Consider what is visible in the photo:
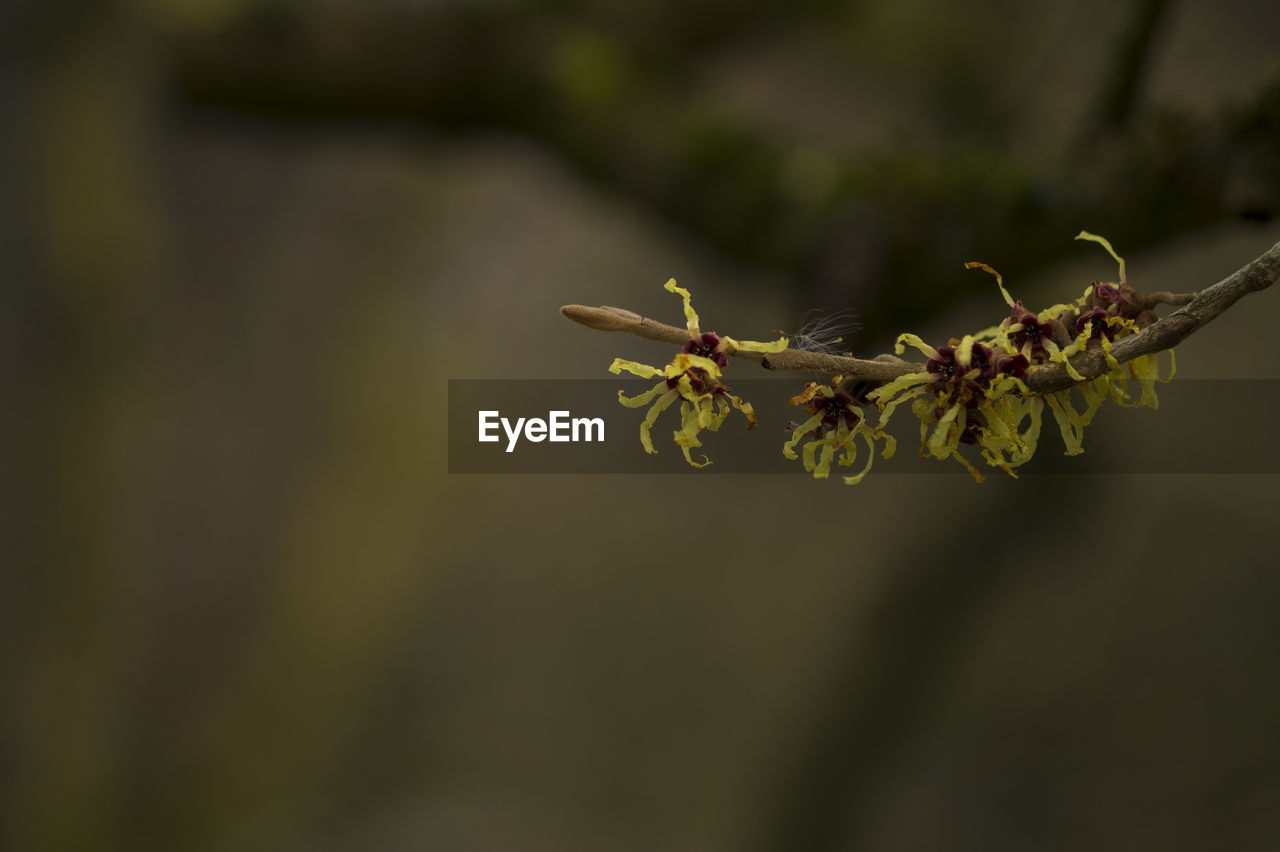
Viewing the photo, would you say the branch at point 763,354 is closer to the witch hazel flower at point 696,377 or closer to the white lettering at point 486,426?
the witch hazel flower at point 696,377

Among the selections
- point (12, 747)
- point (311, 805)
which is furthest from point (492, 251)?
point (12, 747)

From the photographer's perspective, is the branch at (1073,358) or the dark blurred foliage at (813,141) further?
the dark blurred foliage at (813,141)

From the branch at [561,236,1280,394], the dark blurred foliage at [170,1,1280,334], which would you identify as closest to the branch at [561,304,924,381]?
the branch at [561,236,1280,394]

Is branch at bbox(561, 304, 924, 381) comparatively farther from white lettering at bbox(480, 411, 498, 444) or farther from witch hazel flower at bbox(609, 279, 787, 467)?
white lettering at bbox(480, 411, 498, 444)

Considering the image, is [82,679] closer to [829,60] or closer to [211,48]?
[211,48]

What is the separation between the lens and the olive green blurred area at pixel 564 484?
695mm

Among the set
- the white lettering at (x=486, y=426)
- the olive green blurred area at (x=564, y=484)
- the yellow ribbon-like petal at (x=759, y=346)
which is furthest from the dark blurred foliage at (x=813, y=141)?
the yellow ribbon-like petal at (x=759, y=346)

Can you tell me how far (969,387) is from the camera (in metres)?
0.28

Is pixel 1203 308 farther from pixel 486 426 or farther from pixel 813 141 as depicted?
pixel 813 141

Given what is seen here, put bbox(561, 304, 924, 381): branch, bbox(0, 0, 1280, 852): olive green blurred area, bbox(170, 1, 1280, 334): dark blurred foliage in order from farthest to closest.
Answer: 1. bbox(0, 0, 1280, 852): olive green blurred area
2. bbox(170, 1, 1280, 334): dark blurred foliage
3. bbox(561, 304, 924, 381): branch

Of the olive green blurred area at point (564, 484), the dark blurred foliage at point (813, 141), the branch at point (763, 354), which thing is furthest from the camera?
the olive green blurred area at point (564, 484)

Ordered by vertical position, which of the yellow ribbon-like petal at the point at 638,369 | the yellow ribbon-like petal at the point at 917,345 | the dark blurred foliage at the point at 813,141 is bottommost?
the yellow ribbon-like petal at the point at 638,369

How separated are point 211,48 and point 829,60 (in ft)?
2.09

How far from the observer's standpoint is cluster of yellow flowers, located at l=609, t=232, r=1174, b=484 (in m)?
0.27
